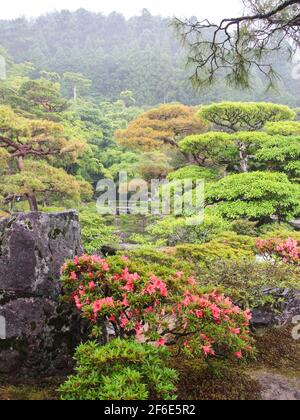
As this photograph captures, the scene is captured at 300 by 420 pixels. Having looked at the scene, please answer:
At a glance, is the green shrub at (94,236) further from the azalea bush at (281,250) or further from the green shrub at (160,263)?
the azalea bush at (281,250)

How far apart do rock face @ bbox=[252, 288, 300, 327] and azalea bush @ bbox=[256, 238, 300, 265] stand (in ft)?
1.95

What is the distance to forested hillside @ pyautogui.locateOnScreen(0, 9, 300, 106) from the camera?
38.9m

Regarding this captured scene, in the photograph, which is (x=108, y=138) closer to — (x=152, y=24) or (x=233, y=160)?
(x=233, y=160)

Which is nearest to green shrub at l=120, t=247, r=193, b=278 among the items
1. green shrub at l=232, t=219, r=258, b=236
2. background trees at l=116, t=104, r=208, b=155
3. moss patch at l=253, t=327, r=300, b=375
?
moss patch at l=253, t=327, r=300, b=375

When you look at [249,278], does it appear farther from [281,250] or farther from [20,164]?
[20,164]

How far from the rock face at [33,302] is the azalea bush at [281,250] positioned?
2.67 meters

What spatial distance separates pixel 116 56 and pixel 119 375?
5247 cm

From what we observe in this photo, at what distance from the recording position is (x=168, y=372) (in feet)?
Answer: 7.88

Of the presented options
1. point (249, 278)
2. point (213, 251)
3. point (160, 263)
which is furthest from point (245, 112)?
point (249, 278)

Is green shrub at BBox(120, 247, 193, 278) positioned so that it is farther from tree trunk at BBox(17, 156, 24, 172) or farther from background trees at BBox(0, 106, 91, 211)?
tree trunk at BBox(17, 156, 24, 172)

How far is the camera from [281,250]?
4824 mm

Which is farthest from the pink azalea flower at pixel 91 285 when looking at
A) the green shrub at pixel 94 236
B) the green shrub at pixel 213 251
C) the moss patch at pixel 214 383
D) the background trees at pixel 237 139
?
the background trees at pixel 237 139
